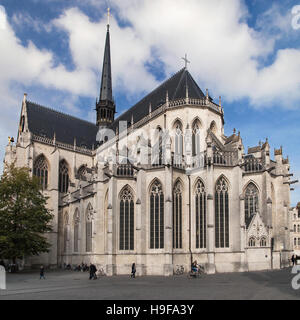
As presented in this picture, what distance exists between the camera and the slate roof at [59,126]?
4506 centimetres

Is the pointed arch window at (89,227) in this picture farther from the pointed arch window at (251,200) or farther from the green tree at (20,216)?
the pointed arch window at (251,200)

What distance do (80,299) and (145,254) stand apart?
45.1ft

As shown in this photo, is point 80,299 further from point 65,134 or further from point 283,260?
point 65,134

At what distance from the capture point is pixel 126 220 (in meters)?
28.7

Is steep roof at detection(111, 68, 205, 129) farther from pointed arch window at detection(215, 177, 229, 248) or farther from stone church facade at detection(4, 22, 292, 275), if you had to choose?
pointed arch window at detection(215, 177, 229, 248)

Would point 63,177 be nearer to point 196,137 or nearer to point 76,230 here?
point 76,230

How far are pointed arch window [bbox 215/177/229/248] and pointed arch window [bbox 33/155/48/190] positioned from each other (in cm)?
2398

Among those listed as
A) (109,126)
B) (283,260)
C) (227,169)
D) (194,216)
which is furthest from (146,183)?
(109,126)

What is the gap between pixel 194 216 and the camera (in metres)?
28.0

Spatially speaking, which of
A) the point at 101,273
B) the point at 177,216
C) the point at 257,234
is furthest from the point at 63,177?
the point at 257,234

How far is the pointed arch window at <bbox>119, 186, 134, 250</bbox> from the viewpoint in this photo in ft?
93.1

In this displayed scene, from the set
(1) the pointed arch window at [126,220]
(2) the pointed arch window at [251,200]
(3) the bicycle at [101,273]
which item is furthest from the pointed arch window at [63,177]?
(2) the pointed arch window at [251,200]

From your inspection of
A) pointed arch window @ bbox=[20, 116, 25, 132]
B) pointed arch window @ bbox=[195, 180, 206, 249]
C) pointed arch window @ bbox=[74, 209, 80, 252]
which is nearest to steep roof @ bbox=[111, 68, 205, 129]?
pointed arch window @ bbox=[195, 180, 206, 249]

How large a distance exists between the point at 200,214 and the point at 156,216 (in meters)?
3.52
